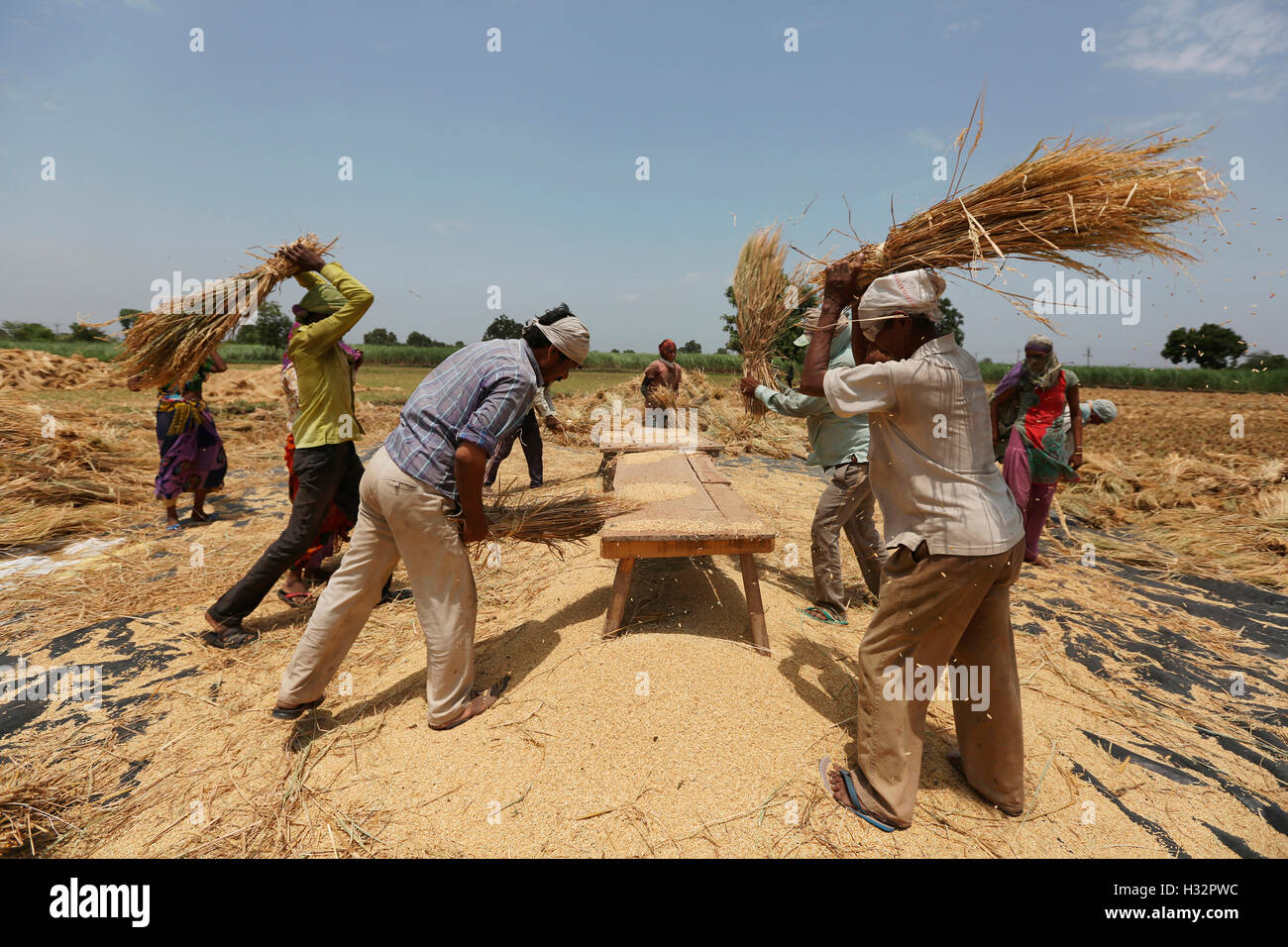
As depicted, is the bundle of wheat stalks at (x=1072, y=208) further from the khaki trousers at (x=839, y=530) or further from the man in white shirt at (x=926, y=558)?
the khaki trousers at (x=839, y=530)

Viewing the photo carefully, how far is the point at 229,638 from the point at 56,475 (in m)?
4.09

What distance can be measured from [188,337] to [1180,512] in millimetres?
8560

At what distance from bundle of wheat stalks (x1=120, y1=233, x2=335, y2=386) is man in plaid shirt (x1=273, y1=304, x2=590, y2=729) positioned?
5.17ft

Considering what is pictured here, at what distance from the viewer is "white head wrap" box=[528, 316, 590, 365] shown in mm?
2164

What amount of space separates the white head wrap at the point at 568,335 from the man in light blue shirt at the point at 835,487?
1333 mm

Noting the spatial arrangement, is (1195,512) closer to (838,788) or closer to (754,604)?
(754,604)

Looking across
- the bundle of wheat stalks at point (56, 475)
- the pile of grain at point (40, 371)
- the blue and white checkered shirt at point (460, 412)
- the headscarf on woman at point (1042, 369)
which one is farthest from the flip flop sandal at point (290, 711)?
the pile of grain at point (40, 371)

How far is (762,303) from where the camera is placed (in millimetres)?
3766

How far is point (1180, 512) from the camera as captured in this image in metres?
5.59

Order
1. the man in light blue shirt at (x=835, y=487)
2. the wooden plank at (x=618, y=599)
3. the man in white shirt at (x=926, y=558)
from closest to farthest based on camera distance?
the man in white shirt at (x=926, y=558)
the wooden plank at (x=618, y=599)
the man in light blue shirt at (x=835, y=487)

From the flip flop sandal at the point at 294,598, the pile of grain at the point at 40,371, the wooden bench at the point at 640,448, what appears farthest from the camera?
the pile of grain at the point at 40,371

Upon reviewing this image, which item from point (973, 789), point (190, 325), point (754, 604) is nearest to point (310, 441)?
point (190, 325)

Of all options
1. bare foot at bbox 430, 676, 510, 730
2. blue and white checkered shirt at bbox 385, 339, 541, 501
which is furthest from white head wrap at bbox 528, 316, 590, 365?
bare foot at bbox 430, 676, 510, 730

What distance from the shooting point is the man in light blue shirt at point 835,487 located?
311 cm
